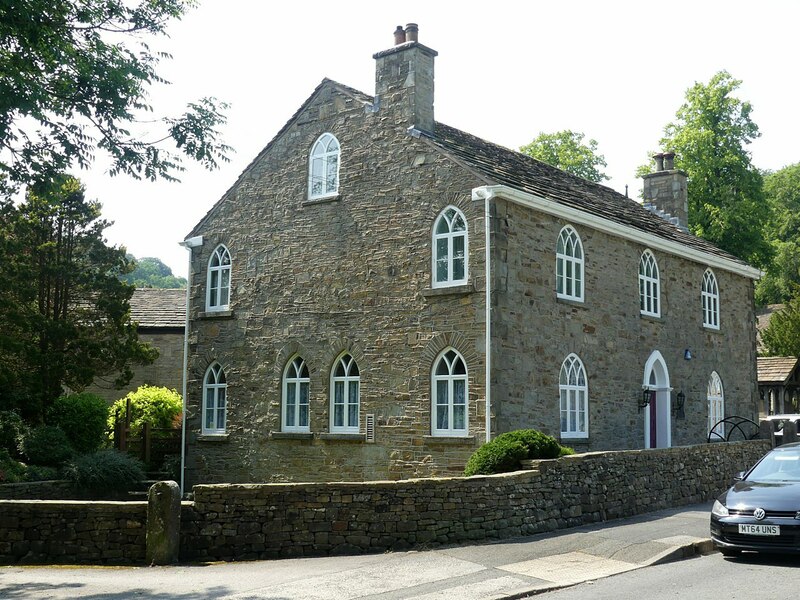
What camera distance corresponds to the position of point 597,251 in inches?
872

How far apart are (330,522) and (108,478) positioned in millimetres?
10287

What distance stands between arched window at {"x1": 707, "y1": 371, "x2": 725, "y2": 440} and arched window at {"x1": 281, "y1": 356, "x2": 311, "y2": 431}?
1234 centimetres

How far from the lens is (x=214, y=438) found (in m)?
23.6

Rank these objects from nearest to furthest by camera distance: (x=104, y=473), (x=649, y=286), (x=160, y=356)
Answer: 1. (x=104, y=473)
2. (x=649, y=286)
3. (x=160, y=356)

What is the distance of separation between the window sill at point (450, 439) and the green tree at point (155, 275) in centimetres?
7824

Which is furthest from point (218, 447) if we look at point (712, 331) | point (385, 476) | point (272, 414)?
point (712, 331)

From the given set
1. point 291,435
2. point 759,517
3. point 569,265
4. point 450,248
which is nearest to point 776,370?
point 569,265

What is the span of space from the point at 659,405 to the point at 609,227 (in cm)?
565

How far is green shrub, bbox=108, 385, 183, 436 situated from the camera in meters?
28.1

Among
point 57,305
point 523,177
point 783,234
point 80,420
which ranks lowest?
point 80,420

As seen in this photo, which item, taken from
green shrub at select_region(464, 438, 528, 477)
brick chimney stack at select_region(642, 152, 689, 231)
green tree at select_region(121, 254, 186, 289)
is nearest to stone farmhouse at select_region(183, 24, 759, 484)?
green shrub at select_region(464, 438, 528, 477)

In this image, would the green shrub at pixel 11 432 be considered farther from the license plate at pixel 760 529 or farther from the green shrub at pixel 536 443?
the license plate at pixel 760 529

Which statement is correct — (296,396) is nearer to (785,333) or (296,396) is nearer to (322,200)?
(322,200)

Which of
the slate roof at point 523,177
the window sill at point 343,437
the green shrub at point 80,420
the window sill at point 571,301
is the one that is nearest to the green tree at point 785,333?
the slate roof at point 523,177
